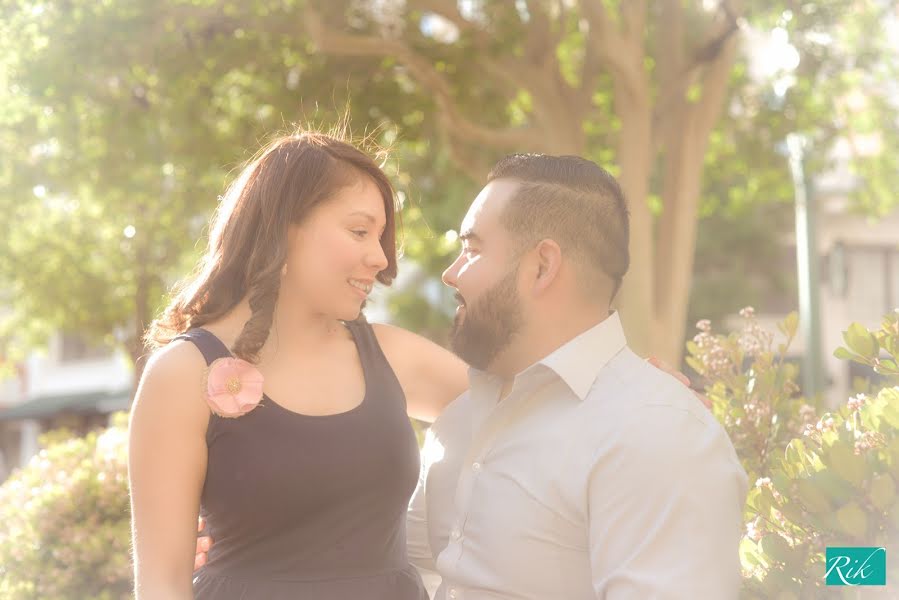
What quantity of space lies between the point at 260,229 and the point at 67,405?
107 ft

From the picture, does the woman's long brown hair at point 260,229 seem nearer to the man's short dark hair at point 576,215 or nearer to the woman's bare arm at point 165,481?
the woman's bare arm at point 165,481

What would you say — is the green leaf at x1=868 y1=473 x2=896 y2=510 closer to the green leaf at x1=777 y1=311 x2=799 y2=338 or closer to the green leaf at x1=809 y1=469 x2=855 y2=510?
the green leaf at x1=809 y1=469 x2=855 y2=510

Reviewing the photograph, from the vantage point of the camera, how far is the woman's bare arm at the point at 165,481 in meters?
2.71

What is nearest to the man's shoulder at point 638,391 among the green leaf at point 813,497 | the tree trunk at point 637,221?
the green leaf at point 813,497

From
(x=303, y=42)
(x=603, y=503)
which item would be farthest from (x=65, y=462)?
(x=303, y=42)

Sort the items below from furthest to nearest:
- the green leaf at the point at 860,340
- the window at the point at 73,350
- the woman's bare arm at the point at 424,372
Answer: the window at the point at 73,350, the woman's bare arm at the point at 424,372, the green leaf at the point at 860,340

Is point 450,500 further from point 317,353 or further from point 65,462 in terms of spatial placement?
point 65,462

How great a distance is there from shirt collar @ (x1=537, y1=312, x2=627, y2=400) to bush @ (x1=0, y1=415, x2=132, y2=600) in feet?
11.6

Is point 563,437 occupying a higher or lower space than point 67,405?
higher

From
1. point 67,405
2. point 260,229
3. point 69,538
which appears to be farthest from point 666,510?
point 67,405

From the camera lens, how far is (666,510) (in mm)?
2297

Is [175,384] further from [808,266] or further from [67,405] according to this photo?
[67,405]

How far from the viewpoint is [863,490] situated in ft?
7.53

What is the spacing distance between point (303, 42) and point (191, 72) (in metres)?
1.30
